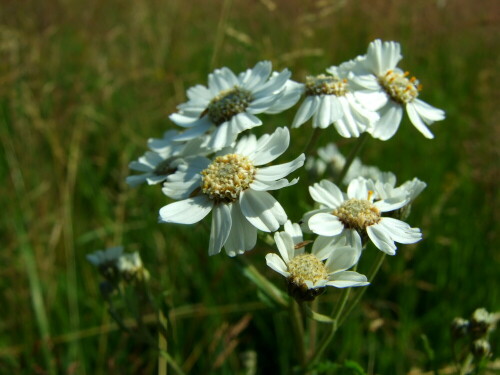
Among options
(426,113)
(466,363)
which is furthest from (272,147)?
(466,363)

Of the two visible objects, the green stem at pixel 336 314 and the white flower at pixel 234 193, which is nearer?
the white flower at pixel 234 193

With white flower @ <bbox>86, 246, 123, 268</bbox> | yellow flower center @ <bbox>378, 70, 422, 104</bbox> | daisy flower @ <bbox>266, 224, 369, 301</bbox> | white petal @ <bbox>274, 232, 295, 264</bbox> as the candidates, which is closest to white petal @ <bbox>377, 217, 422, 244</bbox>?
daisy flower @ <bbox>266, 224, 369, 301</bbox>

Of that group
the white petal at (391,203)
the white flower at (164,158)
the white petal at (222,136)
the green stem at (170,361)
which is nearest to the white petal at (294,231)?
the white petal at (391,203)

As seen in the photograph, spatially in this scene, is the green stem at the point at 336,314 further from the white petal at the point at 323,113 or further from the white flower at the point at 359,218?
the white petal at the point at 323,113

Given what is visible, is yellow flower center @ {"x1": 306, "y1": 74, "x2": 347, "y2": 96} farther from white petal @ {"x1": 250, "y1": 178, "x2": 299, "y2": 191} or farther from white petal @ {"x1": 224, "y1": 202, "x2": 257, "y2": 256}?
white petal @ {"x1": 224, "y1": 202, "x2": 257, "y2": 256}

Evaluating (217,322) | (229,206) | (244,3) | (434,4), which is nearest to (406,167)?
(217,322)

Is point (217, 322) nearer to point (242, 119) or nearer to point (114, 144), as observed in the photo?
point (242, 119)
